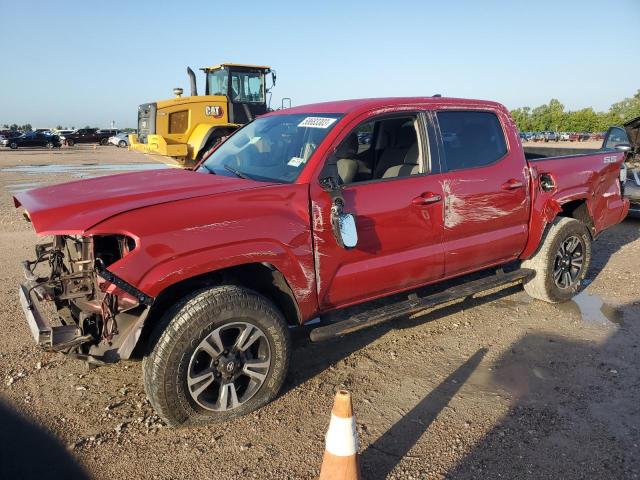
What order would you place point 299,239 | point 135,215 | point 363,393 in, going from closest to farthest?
point 135,215, point 299,239, point 363,393

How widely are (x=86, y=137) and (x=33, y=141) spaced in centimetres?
741

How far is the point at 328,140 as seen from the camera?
11.7ft

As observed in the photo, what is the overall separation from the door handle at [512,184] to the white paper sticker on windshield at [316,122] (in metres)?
1.69

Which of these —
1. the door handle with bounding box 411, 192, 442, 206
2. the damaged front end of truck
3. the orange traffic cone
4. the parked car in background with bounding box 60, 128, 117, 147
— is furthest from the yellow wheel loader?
the parked car in background with bounding box 60, 128, 117, 147

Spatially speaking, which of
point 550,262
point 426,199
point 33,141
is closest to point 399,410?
point 426,199

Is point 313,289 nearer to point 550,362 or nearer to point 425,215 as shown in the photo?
point 425,215

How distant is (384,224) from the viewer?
3.63 meters

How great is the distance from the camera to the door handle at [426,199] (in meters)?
3.81

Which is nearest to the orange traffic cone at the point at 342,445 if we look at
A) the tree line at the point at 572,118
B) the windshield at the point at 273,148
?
the windshield at the point at 273,148

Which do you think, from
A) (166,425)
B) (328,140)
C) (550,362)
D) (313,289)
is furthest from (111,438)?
(550,362)

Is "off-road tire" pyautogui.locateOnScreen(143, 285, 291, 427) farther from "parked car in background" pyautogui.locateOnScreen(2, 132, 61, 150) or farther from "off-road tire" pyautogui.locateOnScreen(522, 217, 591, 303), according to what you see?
"parked car in background" pyautogui.locateOnScreen(2, 132, 61, 150)

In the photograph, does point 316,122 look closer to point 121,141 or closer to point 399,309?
point 399,309

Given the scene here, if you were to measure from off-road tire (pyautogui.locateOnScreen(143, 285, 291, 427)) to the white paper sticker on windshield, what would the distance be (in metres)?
1.39

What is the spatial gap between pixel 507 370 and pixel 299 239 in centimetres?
194
